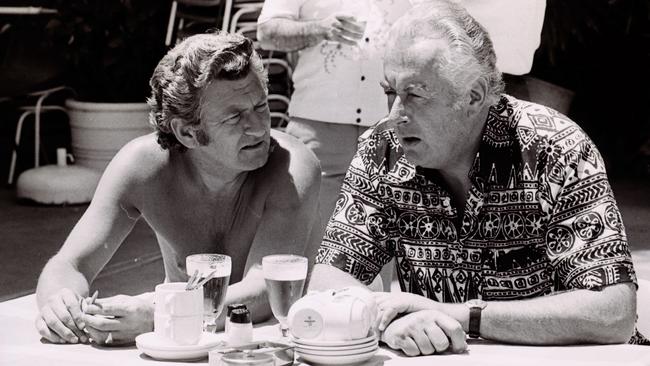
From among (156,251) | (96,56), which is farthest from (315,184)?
(96,56)

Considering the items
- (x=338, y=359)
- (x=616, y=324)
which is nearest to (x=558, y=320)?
(x=616, y=324)

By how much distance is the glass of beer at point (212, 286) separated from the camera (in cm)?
222

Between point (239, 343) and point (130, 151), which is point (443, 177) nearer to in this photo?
point (239, 343)

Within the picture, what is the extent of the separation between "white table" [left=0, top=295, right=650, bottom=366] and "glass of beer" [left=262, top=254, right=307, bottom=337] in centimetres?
12

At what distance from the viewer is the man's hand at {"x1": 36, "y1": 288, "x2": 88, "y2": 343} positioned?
2271 mm

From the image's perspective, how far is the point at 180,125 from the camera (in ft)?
9.13

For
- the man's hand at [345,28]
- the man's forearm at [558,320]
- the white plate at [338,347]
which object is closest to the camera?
the white plate at [338,347]

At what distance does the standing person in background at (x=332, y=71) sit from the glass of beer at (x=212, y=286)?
122 cm

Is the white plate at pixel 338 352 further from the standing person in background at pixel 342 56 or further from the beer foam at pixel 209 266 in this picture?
the standing person in background at pixel 342 56

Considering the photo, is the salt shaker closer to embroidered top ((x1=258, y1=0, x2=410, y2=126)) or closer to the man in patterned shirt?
the man in patterned shirt

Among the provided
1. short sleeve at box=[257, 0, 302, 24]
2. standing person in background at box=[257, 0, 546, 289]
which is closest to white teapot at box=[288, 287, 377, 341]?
standing person in background at box=[257, 0, 546, 289]

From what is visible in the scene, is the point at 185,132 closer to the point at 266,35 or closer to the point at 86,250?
the point at 86,250

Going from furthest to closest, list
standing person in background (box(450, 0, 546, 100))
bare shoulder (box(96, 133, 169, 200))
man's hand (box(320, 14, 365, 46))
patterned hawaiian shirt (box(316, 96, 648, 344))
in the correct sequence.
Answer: standing person in background (box(450, 0, 546, 100))
man's hand (box(320, 14, 365, 46))
bare shoulder (box(96, 133, 169, 200))
patterned hawaiian shirt (box(316, 96, 648, 344))

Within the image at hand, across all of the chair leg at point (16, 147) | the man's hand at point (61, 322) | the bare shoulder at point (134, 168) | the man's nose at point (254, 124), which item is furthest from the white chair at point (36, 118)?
the man's hand at point (61, 322)
